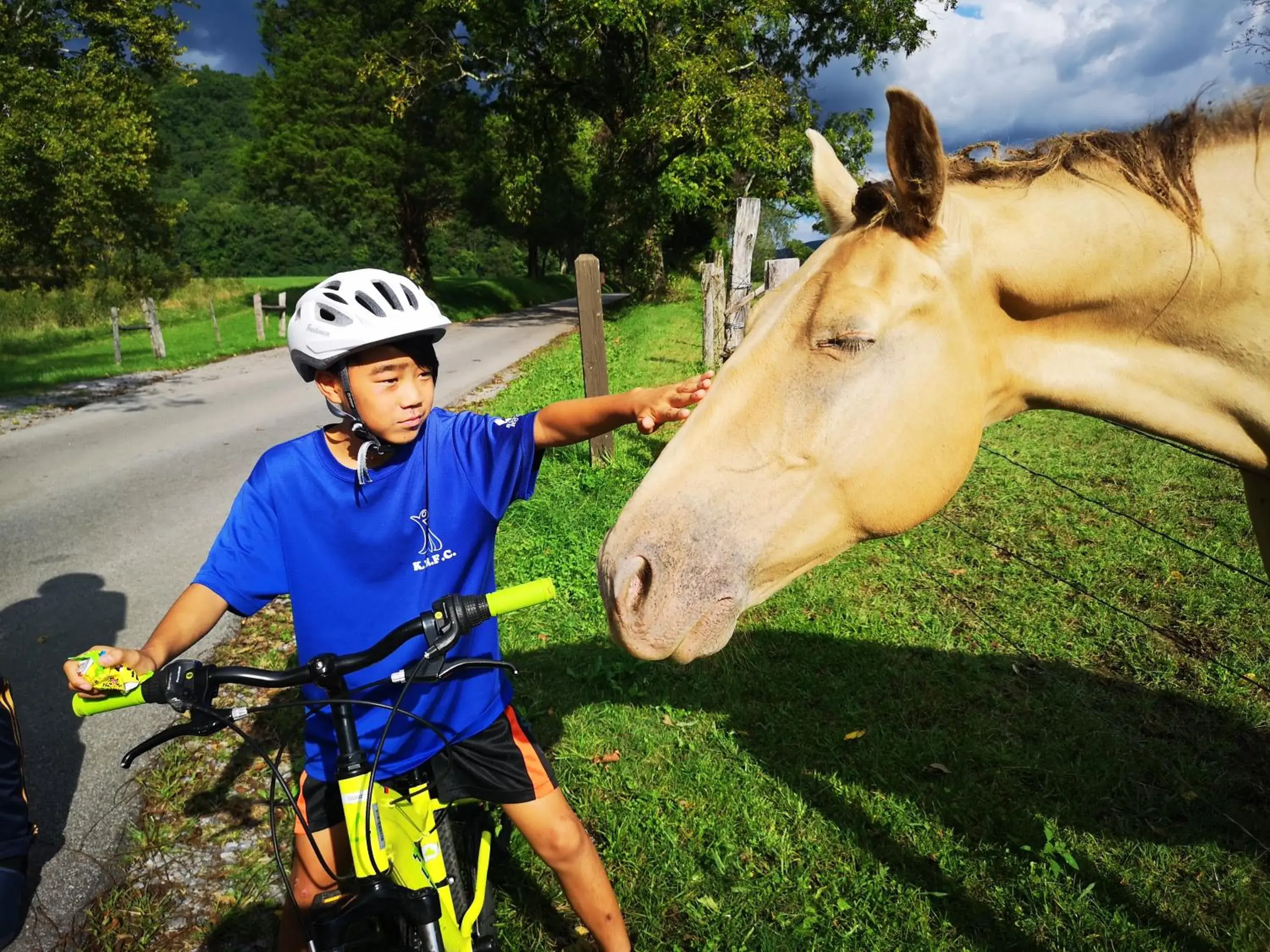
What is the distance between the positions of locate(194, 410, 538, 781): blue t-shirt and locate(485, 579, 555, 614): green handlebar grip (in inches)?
17.7

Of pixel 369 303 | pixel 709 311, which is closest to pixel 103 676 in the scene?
pixel 369 303

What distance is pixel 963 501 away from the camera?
589 cm

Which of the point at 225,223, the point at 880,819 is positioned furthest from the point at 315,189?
the point at 225,223

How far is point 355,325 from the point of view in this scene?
5.69 feet

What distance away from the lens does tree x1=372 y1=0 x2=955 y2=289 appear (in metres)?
18.7

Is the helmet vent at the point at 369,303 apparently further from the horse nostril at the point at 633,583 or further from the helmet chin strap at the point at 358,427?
the horse nostril at the point at 633,583

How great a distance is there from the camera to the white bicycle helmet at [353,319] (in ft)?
5.67

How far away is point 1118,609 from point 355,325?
415 cm

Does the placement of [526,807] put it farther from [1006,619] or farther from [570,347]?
[570,347]

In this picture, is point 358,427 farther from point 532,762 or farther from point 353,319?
point 532,762

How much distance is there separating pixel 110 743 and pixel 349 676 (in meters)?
2.52

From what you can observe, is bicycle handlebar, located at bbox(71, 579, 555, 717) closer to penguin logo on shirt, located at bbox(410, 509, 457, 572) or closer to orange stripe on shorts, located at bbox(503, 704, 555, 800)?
penguin logo on shirt, located at bbox(410, 509, 457, 572)

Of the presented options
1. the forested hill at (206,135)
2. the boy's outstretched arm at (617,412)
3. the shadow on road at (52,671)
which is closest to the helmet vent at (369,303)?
the boy's outstretched arm at (617,412)

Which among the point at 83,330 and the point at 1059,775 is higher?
the point at 83,330
